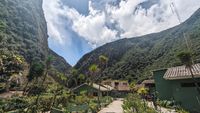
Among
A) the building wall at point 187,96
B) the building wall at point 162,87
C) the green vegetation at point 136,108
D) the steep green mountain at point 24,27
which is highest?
the steep green mountain at point 24,27

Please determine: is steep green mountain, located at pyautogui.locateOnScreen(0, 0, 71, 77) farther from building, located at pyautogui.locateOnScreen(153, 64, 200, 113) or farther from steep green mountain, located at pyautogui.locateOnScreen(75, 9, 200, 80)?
building, located at pyautogui.locateOnScreen(153, 64, 200, 113)

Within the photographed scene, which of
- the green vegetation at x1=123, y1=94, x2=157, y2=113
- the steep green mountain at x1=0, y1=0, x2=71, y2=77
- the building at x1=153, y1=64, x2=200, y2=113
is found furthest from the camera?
the steep green mountain at x1=0, y1=0, x2=71, y2=77

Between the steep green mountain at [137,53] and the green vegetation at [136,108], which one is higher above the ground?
the steep green mountain at [137,53]

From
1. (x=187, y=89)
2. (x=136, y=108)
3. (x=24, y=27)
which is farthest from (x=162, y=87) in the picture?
(x=24, y=27)

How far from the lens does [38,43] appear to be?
79812mm

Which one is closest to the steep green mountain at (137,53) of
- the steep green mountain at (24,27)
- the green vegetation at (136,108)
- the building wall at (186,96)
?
the steep green mountain at (24,27)

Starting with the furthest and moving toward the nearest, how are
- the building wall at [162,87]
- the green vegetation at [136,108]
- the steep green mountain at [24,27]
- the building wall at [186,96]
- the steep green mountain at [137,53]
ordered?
1. the steep green mountain at [137,53]
2. the steep green mountain at [24,27]
3. the building wall at [162,87]
4. the building wall at [186,96]
5. the green vegetation at [136,108]

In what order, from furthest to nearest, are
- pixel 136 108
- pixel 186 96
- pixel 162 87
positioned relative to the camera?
pixel 162 87 → pixel 186 96 → pixel 136 108

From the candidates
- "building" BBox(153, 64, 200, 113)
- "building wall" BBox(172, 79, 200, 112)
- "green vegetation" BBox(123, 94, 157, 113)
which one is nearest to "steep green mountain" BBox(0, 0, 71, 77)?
"building wall" BBox(172, 79, 200, 112)

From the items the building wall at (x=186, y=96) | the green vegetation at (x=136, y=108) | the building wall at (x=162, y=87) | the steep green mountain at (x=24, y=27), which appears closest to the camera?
the green vegetation at (x=136, y=108)

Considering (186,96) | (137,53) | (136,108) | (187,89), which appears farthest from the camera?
(137,53)

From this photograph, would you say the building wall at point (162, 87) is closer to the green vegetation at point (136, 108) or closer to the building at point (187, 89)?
the building at point (187, 89)

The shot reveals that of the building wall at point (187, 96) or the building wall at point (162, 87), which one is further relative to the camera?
the building wall at point (162, 87)

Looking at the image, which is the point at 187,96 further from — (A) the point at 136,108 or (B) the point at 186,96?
(A) the point at 136,108
